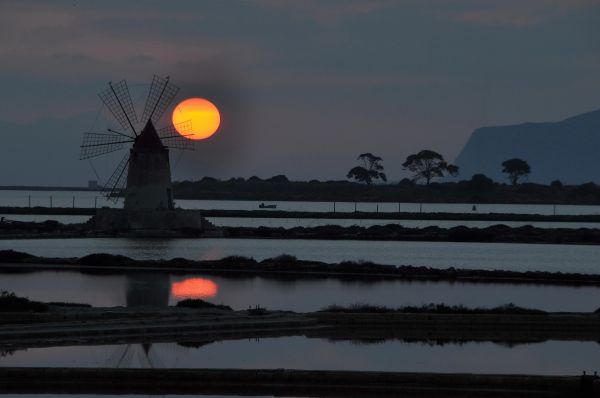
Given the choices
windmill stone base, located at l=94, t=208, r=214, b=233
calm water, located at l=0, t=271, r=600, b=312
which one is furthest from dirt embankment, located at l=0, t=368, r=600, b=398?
windmill stone base, located at l=94, t=208, r=214, b=233

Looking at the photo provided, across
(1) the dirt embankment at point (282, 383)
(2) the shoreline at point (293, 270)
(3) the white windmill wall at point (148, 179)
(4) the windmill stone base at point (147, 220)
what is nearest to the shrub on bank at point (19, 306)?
(1) the dirt embankment at point (282, 383)

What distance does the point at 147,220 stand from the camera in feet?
174

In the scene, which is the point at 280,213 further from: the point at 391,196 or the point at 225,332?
the point at 225,332

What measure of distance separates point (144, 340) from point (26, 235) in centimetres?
4009

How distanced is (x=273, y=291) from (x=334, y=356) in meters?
12.2

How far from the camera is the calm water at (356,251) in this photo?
44.1 m

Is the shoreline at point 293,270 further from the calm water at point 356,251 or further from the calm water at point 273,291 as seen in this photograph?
the calm water at point 356,251

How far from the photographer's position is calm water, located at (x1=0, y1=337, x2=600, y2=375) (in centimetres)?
1605

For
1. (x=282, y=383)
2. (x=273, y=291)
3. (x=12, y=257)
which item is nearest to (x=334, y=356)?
(x=282, y=383)

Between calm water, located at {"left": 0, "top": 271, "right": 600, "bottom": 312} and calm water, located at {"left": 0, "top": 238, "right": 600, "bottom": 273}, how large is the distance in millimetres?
9480

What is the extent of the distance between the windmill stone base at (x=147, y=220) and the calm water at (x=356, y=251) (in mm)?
612

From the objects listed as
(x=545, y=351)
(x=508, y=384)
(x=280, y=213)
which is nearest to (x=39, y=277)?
(x=545, y=351)

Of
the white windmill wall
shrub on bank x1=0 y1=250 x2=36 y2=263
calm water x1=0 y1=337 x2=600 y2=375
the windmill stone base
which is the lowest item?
calm water x1=0 y1=337 x2=600 y2=375

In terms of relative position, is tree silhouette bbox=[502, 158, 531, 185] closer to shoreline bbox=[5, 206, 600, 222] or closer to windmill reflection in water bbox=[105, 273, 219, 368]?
shoreline bbox=[5, 206, 600, 222]
